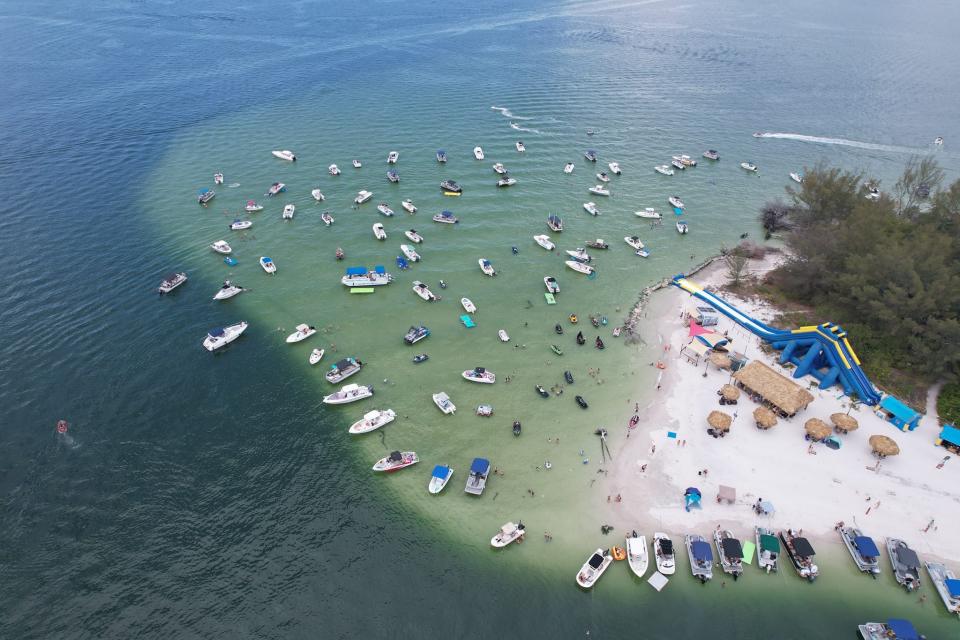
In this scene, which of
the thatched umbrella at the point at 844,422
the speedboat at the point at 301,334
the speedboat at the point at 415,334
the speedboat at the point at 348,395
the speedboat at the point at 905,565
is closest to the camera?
the speedboat at the point at 905,565

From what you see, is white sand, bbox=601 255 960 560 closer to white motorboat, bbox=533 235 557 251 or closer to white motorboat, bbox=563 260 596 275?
white motorboat, bbox=563 260 596 275

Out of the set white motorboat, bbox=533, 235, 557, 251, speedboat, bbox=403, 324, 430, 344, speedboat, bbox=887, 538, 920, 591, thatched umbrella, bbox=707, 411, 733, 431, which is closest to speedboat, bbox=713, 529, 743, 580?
thatched umbrella, bbox=707, 411, 733, 431

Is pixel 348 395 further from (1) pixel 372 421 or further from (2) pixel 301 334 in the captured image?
(2) pixel 301 334

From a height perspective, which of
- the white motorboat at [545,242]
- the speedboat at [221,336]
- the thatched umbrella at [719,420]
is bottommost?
the speedboat at [221,336]

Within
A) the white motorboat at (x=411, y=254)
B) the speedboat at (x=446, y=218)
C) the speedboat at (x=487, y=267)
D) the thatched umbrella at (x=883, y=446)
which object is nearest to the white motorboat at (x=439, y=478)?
the speedboat at (x=487, y=267)

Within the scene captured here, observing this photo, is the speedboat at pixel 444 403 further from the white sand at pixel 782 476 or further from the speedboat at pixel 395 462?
the white sand at pixel 782 476

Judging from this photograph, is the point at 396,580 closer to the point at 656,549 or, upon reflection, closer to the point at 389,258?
the point at 656,549
